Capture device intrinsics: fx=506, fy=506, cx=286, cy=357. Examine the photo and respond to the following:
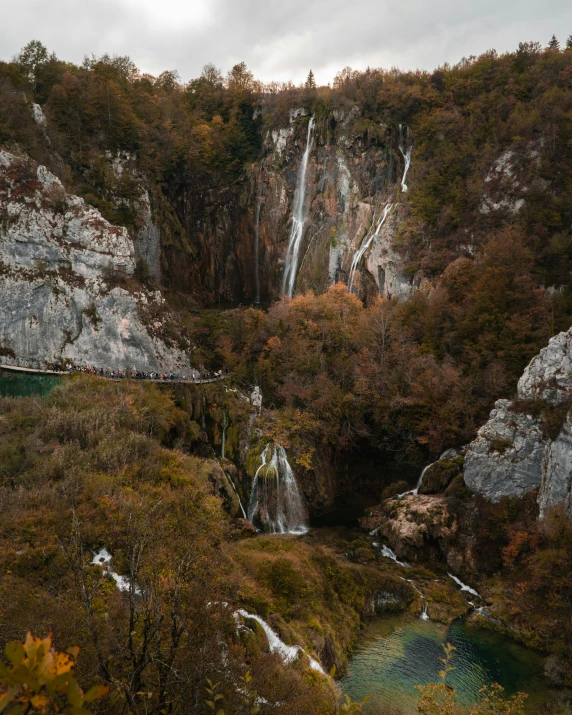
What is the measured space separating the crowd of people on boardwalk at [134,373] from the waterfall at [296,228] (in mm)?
14985

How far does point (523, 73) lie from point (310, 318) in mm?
31745

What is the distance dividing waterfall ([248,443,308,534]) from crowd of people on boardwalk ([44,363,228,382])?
308 inches

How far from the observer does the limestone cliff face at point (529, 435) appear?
2342 cm

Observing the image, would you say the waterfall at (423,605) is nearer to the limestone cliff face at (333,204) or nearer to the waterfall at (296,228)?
the limestone cliff face at (333,204)

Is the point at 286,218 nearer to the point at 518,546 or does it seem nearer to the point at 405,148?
the point at 405,148

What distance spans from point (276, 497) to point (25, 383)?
2033 cm

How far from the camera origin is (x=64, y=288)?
3944cm

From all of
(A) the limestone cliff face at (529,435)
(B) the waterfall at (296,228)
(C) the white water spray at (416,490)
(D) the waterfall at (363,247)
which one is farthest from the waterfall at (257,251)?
(A) the limestone cliff face at (529,435)

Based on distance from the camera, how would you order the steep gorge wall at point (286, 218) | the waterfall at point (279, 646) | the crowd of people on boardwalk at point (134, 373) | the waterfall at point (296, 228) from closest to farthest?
the waterfall at point (279, 646) < the crowd of people on boardwalk at point (134, 373) < the steep gorge wall at point (286, 218) < the waterfall at point (296, 228)

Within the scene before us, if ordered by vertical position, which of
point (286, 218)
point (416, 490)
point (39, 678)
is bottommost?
point (416, 490)

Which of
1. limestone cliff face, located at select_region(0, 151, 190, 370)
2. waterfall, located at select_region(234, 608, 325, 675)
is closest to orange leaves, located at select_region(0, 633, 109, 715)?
waterfall, located at select_region(234, 608, 325, 675)

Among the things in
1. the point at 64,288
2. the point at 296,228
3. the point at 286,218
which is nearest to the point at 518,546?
the point at 64,288

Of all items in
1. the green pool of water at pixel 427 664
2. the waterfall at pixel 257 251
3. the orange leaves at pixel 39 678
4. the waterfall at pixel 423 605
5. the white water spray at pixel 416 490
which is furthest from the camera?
the waterfall at pixel 257 251

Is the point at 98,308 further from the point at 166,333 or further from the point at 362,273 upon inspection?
the point at 362,273
